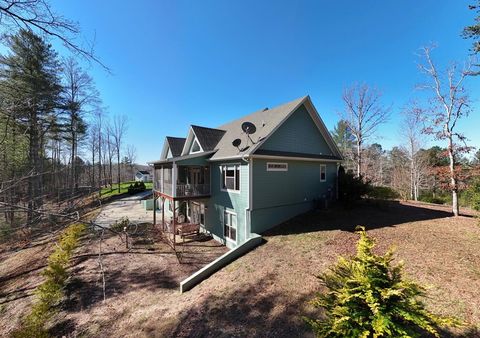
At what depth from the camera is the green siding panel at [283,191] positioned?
1111 cm

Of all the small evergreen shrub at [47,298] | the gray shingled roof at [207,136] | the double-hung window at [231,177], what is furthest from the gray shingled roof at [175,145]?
the small evergreen shrub at [47,298]

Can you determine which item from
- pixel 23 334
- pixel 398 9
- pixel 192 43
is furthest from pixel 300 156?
pixel 23 334

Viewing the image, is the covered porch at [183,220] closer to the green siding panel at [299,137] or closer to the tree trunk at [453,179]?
the green siding panel at [299,137]

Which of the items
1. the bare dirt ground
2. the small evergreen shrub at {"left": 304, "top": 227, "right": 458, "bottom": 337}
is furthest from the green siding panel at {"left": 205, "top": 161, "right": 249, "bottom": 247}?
the small evergreen shrub at {"left": 304, "top": 227, "right": 458, "bottom": 337}

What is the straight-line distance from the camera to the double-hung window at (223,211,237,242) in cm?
1206

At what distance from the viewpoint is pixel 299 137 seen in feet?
43.5

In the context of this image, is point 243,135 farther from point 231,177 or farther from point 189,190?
point 189,190

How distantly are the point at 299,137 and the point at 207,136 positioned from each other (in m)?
6.89

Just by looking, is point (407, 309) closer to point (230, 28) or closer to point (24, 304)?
point (24, 304)

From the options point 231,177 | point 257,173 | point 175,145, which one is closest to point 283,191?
point 257,173

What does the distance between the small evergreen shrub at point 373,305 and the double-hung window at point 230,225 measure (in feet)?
27.6

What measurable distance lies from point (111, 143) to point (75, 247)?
86.8ft

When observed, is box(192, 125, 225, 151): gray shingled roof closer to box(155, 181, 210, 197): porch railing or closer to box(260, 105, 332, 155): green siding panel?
box(155, 181, 210, 197): porch railing

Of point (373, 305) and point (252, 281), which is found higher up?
point (373, 305)
